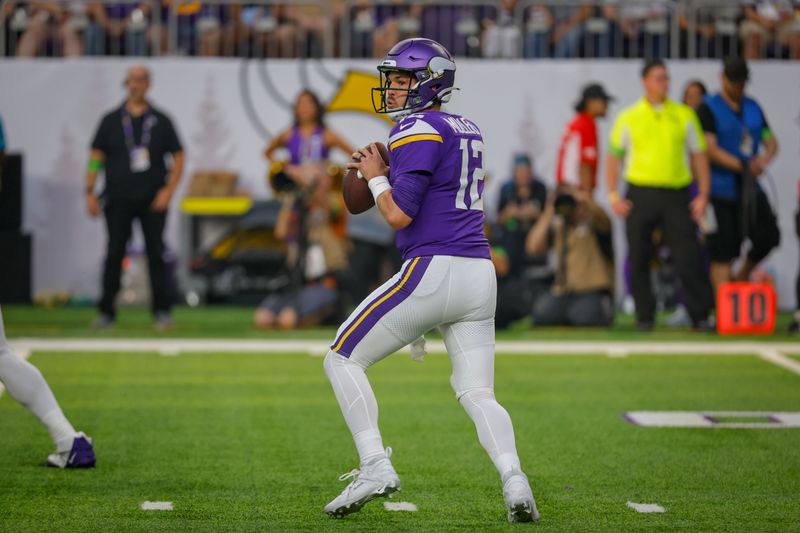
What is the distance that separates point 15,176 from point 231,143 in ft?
8.25

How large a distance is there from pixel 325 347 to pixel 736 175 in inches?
173

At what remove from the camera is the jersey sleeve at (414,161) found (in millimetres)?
5066

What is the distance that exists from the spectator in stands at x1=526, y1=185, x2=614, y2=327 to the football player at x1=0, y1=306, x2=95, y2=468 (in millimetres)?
7776

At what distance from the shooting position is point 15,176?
53.6 feet

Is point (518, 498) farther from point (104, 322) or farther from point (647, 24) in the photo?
point (647, 24)

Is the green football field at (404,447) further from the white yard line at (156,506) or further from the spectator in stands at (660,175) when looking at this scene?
the spectator in stands at (660,175)

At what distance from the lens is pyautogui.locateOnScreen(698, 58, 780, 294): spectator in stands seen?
13.2 metres

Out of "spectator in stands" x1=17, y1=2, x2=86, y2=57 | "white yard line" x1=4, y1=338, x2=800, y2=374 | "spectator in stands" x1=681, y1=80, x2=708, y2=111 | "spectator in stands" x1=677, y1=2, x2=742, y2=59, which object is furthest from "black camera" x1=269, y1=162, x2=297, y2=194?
"spectator in stands" x1=677, y1=2, x2=742, y2=59

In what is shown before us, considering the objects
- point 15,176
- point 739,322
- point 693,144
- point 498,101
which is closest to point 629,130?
point 693,144

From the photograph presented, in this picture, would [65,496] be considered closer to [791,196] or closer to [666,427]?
[666,427]

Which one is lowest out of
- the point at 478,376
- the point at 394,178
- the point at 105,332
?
the point at 105,332

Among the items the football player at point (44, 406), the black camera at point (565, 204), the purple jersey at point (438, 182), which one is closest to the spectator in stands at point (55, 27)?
the black camera at point (565, 204)

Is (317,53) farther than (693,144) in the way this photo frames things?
Yes

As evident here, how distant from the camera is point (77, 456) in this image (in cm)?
625
